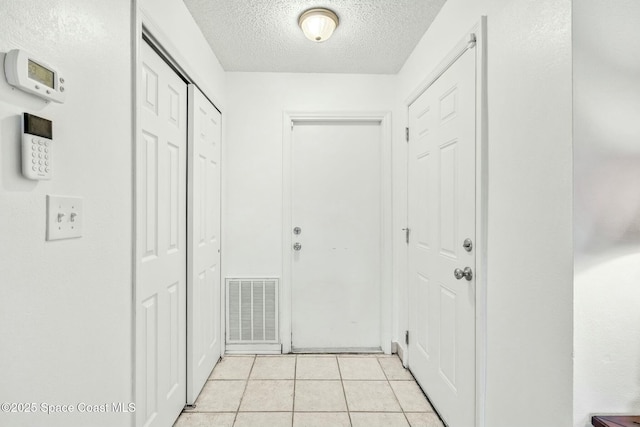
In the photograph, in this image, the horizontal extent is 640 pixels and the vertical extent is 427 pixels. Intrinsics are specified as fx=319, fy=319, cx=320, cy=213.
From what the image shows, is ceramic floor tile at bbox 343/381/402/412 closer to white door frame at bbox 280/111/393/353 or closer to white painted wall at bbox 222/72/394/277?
white door frame at bbox 280/111/393/353

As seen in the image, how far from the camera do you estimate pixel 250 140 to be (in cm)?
266

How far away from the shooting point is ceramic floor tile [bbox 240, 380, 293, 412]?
1918 millimetres

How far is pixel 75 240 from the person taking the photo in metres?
0.95

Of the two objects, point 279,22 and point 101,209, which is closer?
point 101,209

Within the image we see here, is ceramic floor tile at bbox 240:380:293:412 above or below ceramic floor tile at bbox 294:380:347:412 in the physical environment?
below

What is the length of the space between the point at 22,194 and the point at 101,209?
317 millimetres

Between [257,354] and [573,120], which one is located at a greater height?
[573,120]

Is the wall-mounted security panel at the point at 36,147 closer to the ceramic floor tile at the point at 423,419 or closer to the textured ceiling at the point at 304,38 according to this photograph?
the textured ceiling at the point at 304,38

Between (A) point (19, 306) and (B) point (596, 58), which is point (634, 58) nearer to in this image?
(B) point (596, 58)

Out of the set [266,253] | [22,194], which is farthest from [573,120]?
[266,253]

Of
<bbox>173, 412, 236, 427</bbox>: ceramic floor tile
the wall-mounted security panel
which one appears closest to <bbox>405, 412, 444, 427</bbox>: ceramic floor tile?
<bbox>173, 412, 236, 427</bbox>: ceramic floor tile

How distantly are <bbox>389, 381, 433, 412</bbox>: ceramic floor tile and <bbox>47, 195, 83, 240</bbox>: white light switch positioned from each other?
6.33 ft

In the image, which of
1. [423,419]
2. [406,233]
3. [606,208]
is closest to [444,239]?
[406,233]

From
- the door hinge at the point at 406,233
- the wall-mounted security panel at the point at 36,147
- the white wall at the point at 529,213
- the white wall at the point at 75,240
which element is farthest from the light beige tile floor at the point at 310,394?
the wall-mounted security panel at the point at 36,147
